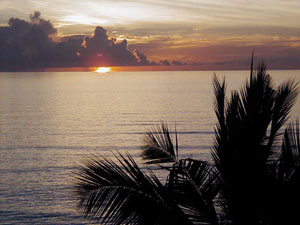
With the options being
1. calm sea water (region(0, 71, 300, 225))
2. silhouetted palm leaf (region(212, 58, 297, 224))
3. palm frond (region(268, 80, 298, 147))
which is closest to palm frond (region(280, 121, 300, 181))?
silhouetted palm leaf (region(212, 58, 297, 224))

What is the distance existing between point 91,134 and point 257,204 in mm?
52451

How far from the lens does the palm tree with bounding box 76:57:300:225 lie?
4930 millimetres

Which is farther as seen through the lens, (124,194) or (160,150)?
(160,150)

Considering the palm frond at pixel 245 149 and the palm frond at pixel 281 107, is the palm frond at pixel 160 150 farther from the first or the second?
the palm frond at pixel 281 107

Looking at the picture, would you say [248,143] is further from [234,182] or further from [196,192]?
[196,192]

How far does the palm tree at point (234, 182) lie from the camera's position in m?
4.93

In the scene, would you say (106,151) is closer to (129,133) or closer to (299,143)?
(129,133)

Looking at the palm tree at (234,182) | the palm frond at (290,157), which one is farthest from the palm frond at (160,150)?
the palm frond at (290,157)

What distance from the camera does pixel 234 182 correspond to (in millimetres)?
5168

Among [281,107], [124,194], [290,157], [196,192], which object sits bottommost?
[196,192]

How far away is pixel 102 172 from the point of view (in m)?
5.36

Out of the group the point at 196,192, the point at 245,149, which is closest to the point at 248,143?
the point at 245,149

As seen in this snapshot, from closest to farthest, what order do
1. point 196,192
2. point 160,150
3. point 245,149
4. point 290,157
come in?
point 290,157 < point 245,149 < point 196,192 < point 160,150

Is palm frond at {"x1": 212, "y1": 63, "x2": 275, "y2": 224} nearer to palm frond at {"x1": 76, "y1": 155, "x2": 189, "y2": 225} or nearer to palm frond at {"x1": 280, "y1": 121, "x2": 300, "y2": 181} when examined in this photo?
palm frond at {"x1": 280, "y1": 121, "x2": 300, "y2": 181}
